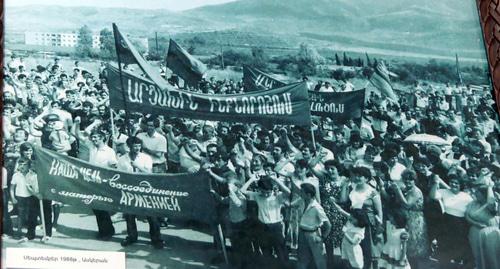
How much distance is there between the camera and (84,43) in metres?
2.47

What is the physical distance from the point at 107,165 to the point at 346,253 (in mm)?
1025

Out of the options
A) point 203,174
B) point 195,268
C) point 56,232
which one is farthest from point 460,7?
point 56,232

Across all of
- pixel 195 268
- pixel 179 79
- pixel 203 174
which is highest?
pixel 179 79

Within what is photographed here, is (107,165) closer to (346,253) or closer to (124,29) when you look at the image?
(124,29)

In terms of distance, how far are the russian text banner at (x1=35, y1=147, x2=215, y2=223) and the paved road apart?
6 centimetres

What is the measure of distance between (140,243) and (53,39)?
3.06 ft

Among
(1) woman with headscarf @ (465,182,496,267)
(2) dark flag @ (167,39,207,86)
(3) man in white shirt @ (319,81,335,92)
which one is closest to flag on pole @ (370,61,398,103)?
(3) man in white shirt @ (319,81,335,92)

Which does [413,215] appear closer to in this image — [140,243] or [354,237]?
[354,237]

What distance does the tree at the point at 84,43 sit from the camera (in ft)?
8.09

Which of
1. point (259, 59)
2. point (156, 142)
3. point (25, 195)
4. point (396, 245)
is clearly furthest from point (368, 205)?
point (25, 195)

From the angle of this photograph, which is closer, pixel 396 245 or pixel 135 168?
pixel 396 245

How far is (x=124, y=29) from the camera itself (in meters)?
2.44

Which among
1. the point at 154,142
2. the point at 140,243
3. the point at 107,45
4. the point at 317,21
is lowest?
the point at 140,243

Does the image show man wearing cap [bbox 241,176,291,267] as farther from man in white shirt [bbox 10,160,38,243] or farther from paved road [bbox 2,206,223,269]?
man in white shirt [bbox 10,160,38,243]
